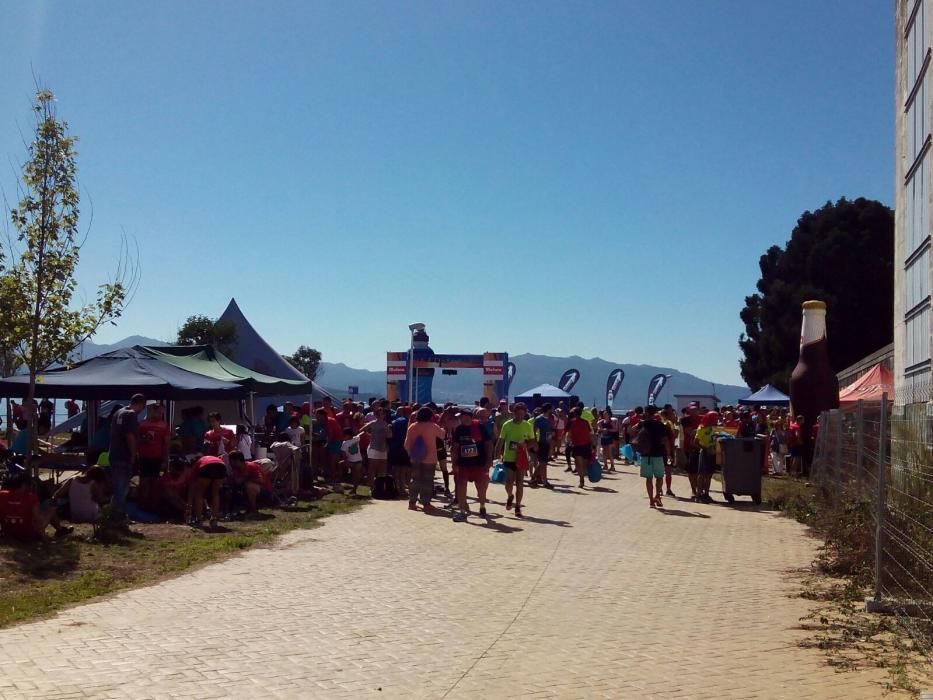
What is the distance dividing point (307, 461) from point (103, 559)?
298 inches

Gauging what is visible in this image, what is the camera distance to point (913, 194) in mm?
18547

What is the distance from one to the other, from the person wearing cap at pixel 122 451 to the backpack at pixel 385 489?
5.24m

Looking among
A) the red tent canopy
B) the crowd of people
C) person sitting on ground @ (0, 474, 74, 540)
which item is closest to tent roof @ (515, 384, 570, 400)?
the red tent canopy

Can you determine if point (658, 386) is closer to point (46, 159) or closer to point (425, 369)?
point (425, 369)

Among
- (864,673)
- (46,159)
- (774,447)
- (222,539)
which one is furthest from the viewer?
(774,447)

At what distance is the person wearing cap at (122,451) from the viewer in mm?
12914

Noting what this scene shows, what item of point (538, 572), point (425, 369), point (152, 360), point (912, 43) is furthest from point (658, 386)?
point (538, 572)

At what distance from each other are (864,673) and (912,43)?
1590 cm

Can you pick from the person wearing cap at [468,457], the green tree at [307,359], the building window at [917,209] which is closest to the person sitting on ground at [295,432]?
the person wearing cap at [468,457]

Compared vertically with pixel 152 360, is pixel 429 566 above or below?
below

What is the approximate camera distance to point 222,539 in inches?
484

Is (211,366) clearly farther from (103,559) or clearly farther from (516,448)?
(103,559)

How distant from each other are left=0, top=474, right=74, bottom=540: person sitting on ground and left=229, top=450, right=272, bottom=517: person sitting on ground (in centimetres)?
375

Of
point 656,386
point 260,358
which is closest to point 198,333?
point 260,358
